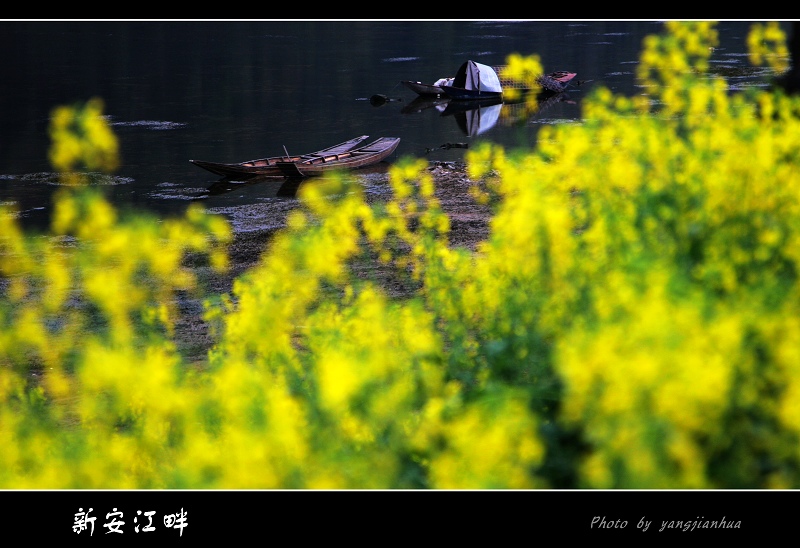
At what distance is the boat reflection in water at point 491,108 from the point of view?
22562 millimetres

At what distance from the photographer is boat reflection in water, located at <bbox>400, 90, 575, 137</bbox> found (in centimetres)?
2256

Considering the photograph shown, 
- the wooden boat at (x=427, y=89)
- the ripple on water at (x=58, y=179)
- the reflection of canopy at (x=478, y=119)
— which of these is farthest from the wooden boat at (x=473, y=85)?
the ripple on water at (x=58, y=179)

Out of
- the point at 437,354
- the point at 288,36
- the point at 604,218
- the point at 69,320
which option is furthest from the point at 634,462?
the point at 288,36

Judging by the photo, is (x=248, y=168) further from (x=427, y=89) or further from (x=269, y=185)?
(x=427, y=89)

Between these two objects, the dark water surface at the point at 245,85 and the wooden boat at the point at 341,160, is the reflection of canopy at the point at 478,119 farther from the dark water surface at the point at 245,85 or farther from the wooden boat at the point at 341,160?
the wooden boat at the point at 341,160

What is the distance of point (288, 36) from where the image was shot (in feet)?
144

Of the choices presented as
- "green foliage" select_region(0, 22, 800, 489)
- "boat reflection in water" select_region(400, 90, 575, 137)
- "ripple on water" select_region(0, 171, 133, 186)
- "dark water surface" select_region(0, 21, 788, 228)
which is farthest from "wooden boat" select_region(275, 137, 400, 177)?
"green foliage" select_region(0, 22, 800, 489)

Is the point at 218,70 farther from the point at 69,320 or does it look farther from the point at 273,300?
the point at 273,300

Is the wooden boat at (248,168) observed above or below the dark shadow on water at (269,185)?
above

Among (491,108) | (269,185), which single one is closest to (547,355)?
(269,185)

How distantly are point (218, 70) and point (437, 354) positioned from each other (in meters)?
29.8

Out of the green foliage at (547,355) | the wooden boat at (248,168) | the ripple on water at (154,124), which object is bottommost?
the wooden boat at (248,168)

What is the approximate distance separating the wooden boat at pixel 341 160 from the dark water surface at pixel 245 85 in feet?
1.50

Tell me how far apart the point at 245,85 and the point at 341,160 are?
12440mm
